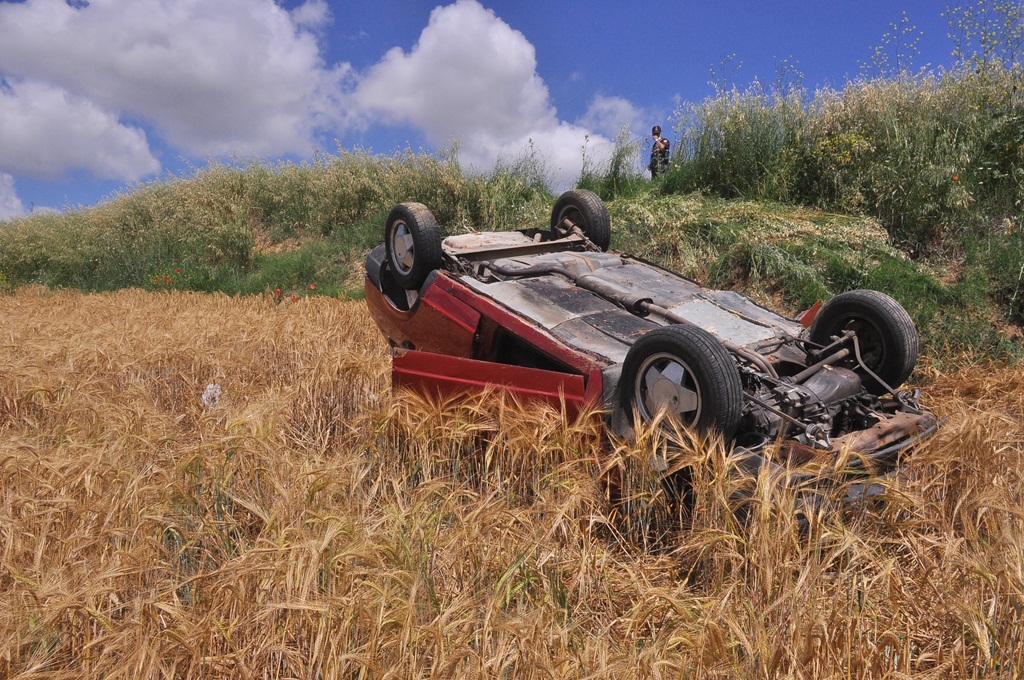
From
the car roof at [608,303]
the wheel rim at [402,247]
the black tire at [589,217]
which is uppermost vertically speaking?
the black tire at [589,217]

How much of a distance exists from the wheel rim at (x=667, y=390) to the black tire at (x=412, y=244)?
215cm

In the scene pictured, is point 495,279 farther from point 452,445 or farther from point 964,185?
point 964,185

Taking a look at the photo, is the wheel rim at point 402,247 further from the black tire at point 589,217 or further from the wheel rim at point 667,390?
the wheel rim at point 667,390

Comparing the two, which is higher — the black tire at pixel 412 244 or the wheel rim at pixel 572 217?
the wheel rim at pixel 572 217

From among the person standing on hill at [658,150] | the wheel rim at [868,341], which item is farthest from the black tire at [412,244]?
the person standing on hill at [658,150]

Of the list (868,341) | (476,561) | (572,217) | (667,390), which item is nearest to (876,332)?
(868,341)

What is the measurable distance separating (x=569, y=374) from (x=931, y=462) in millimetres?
1707

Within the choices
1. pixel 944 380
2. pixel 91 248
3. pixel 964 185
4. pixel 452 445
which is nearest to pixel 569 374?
pixel 452 445

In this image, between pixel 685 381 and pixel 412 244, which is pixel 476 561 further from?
pixel 412 244

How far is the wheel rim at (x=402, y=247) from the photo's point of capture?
5297 mm

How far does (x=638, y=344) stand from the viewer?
3424mm

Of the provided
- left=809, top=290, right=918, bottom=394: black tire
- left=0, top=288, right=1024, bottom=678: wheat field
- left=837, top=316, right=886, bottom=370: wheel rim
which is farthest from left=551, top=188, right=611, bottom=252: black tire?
left=0, top=288, right=1024, bottom=678: wheat field

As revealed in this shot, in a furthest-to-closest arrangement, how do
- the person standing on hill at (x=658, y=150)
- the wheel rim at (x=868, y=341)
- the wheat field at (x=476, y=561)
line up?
the person standing on hill at (x=658, y=150)
the wheel rim at (x=868, y=341)
the wheat field at (x=476, y=561)

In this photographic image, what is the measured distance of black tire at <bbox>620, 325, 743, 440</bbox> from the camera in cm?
312
